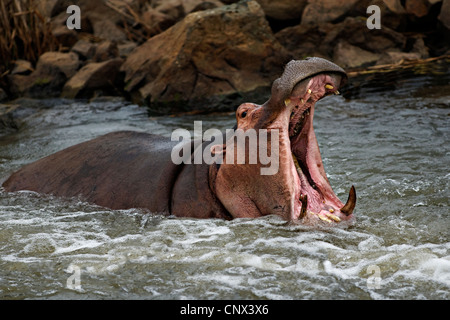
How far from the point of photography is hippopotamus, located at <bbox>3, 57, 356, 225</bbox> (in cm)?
339

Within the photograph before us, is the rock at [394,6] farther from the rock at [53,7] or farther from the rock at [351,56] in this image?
the rock at [53,7]

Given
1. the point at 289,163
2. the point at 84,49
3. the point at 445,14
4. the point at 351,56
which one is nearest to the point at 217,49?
the point at 351,56

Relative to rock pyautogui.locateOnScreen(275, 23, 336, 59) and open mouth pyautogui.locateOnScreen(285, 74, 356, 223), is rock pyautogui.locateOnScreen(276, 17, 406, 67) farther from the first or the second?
open mouth pyautogui.locateOnScreen(285, 74, 356, 223)

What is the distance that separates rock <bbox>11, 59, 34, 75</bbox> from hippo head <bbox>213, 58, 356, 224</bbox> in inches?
298

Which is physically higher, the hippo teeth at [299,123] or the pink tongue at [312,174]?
the hippo teeth at [299,123]

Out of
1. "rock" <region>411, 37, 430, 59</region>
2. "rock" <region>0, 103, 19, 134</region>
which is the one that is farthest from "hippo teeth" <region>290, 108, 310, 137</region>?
"rock" <region>411, 37, 430, 59</region>

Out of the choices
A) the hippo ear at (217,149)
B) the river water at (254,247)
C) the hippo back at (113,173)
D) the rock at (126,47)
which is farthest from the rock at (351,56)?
the hippo ear at (217,149)

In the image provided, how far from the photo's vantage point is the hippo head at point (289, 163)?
3.36 metres

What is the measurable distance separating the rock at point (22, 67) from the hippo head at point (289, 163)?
7.58m

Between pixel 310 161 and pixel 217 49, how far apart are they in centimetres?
521

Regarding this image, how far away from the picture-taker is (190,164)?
389cm

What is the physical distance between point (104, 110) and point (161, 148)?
4758 millimetres

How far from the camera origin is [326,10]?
414 inches
